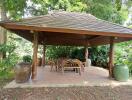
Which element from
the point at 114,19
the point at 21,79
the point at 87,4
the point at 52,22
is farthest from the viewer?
the point at 114,19

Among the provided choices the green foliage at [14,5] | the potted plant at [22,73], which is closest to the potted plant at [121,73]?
the potted plant at [22,73]

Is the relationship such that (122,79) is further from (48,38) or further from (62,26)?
(48,38)

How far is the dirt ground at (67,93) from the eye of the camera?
21.9ft

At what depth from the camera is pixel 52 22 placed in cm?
904

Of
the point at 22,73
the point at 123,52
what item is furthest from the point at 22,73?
the point at 123,52

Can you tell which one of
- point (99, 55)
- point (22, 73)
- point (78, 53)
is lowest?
point (22, 73)

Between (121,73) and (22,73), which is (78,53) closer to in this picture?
(121,73)

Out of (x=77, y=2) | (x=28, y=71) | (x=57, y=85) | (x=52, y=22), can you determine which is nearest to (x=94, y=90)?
(x=57, y=85)

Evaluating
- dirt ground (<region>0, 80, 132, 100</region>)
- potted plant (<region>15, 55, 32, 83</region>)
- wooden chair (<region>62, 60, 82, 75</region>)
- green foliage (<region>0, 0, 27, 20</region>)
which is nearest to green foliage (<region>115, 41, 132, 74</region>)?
wooden chair (<region>62, 60, 82, 75</region>)

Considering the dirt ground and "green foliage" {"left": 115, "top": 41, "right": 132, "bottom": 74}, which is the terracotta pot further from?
"green foliage" {"left": 115, "top": 41, "right": 132, "bottom": 74}

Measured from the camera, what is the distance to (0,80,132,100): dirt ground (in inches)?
262

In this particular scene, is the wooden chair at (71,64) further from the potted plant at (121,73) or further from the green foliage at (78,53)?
the green foliage at (78,53)

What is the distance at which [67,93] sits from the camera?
7.07m

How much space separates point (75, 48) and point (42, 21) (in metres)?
9.91
